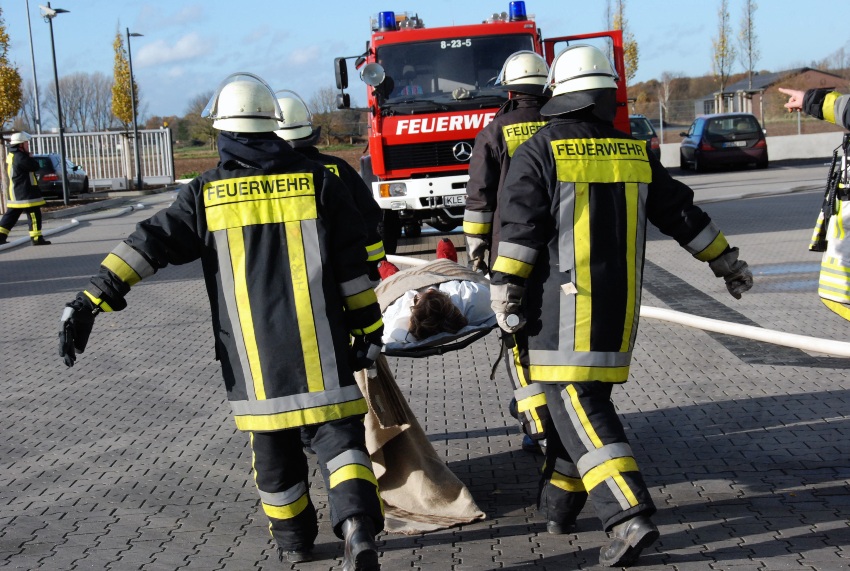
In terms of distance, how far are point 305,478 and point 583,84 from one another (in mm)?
2048

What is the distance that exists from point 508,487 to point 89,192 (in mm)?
37983

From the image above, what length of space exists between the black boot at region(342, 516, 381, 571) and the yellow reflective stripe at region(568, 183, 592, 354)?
1.13m

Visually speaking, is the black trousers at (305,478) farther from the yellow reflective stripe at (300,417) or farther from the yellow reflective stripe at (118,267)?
the yellow reflective stripe at (118,267)

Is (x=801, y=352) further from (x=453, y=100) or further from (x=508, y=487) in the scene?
(x=453, y=100)

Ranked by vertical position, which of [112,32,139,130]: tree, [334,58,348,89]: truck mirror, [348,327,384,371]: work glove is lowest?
[348,327,384,371]: work glove

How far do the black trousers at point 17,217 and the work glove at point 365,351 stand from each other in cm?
1621

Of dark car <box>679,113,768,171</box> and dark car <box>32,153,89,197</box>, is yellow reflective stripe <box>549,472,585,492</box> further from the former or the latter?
dark car <box>32,153,89,197</box>

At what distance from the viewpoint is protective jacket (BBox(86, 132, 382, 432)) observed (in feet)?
14.1

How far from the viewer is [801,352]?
8078 mm

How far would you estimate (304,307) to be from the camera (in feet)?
14.1

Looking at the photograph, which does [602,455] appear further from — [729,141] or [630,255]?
[729,141]

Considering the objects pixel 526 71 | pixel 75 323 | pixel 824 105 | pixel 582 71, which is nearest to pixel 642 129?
pixel 824 105

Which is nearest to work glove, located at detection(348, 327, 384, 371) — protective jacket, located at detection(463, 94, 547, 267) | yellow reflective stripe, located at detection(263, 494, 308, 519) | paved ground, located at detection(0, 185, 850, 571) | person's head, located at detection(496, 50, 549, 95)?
yellow reflective stripe, located at detection(263, 494, 308, 519)

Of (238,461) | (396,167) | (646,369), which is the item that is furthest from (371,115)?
(238,461)
